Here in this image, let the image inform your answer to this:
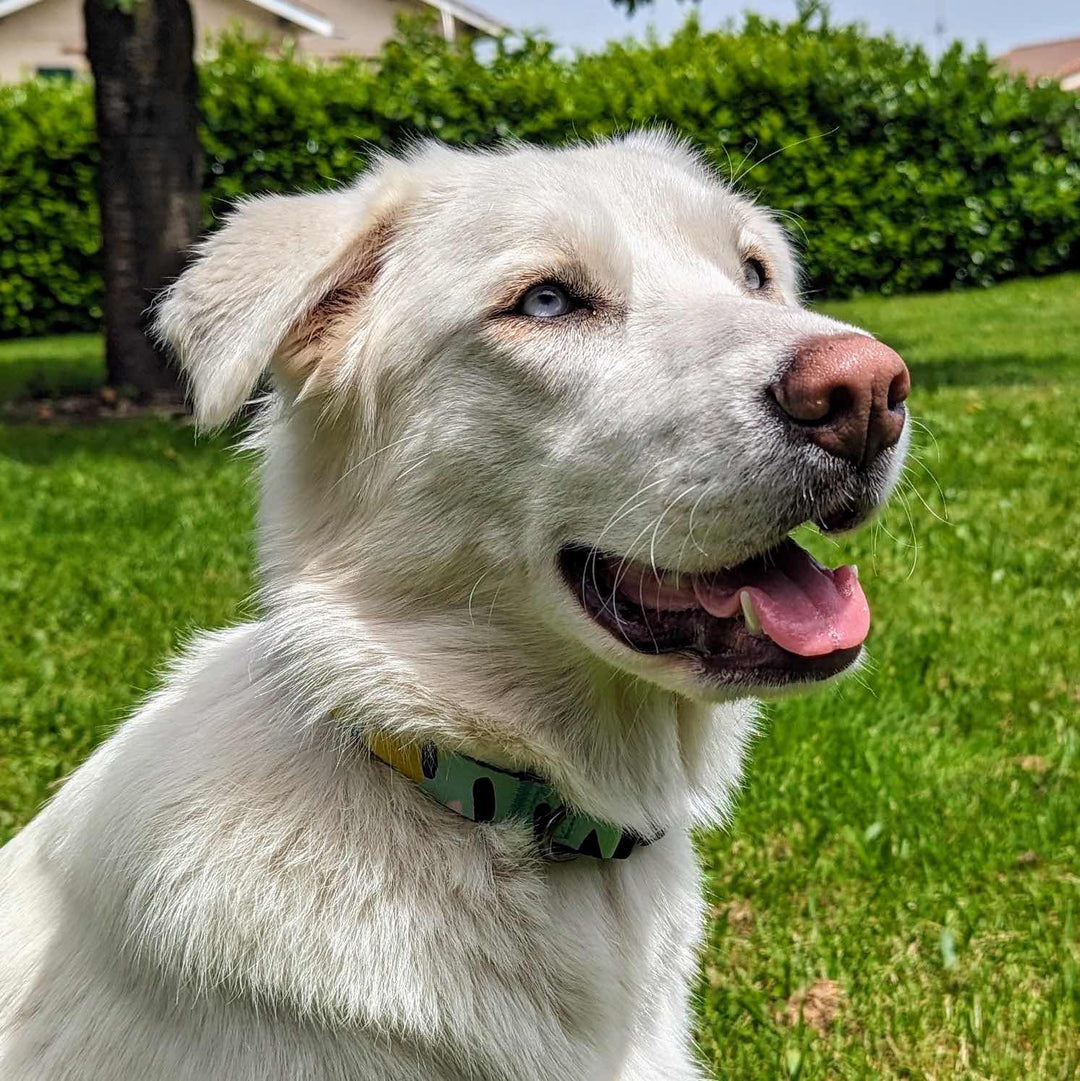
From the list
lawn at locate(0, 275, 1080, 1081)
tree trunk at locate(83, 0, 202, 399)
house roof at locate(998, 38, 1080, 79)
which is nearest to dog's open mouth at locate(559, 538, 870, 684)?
lawn at locate(0, 275, 1080, 1081)

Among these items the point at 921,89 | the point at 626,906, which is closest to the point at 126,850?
the point at 626,906

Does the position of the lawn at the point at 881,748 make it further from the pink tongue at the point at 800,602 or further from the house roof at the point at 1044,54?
the house roof at the point at 1044,54

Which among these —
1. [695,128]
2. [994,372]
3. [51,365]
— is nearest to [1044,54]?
[695,128]

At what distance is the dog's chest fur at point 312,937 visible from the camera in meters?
2.07

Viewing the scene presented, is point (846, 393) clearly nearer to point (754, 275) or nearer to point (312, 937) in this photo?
point (754, 275)

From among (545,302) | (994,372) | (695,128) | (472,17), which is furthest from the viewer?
(472,17)

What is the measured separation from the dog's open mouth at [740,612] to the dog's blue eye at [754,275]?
80cm

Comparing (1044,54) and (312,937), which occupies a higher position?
(1044,54)

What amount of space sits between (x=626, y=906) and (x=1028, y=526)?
15.7 ft

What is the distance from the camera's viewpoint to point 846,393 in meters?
1.95

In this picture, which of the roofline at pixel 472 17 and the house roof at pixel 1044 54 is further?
the house roof at pixel 1044 54

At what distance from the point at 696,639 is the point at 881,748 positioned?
219cm

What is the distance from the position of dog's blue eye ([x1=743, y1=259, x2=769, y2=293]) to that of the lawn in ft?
2.02

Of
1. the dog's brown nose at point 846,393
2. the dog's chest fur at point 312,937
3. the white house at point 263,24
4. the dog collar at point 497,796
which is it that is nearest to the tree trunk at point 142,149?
the dog's chest fur at point 312,937
